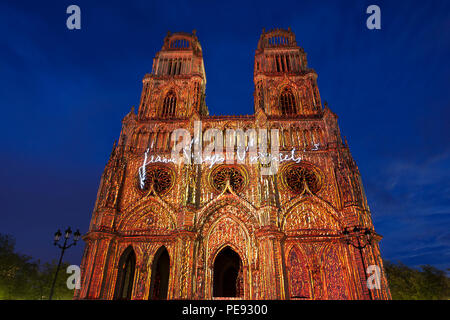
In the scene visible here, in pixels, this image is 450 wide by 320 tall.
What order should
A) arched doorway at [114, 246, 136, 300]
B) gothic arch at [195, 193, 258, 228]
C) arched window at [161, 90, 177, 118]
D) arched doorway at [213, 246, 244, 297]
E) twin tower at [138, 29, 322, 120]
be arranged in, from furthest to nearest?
arched window at [161, 90, 177, 118] → twin tower at [138, 29, 322, 120] → arched doorway at [213, 246, 244, 297] → gothic arch at [195, 193, 258, 228] → arched doorway at [114, 246, 136, 300]

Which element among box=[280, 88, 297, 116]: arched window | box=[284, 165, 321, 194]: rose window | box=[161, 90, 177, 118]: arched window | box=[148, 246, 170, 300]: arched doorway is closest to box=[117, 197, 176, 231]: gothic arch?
box=[148, 246, 170, 300]: arched doorway

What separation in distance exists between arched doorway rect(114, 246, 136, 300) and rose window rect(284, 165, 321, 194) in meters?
16.8

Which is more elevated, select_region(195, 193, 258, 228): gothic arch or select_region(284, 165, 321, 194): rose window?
select_region(284, 165, 321, 194): rose window

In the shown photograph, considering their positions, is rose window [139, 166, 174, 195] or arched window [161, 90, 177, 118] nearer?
rose window [139, 166, 174, 195]

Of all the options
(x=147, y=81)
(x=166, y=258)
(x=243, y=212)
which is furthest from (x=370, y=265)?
(x=147, y=81)

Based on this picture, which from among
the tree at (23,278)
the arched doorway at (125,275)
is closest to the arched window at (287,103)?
→ the arched doorway at (125,275)

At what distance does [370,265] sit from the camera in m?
19.1

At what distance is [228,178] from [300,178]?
7.39 meters

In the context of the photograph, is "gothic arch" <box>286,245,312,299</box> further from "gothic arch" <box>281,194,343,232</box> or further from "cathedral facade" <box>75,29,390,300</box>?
"gothic arch" <box>281,194,343,232</box>

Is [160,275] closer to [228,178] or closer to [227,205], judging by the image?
[227,205]

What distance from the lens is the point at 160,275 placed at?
963 inches

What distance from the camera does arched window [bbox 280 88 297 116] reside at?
30.0 metres

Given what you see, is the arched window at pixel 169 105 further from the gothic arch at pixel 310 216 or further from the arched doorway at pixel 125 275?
the gothic arch at pixel 310 216

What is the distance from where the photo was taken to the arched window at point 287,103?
30.0m
